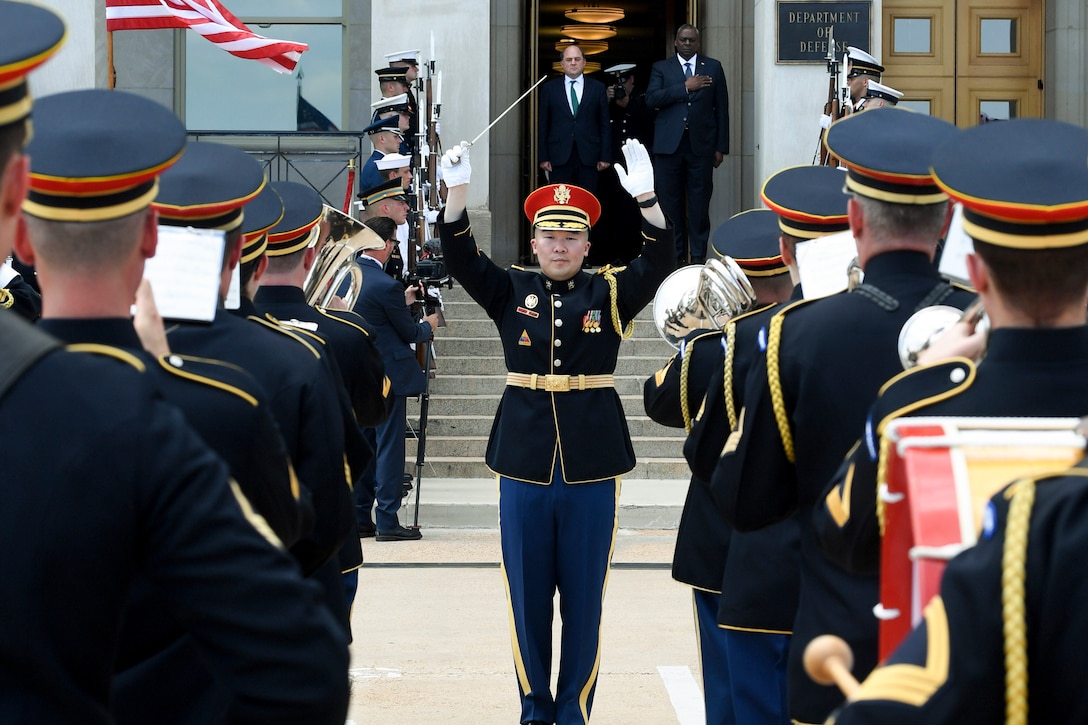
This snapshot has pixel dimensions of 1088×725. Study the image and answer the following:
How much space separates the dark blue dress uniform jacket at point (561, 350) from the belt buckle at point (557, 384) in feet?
0.07

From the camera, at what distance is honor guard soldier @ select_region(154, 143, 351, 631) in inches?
127

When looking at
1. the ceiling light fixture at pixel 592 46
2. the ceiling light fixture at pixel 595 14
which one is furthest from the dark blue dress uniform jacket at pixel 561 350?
the ceiling light fixture at pixel 592 46

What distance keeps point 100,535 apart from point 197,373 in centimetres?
93

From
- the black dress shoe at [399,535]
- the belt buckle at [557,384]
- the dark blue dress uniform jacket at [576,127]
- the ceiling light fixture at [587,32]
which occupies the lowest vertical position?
the black dress shoe at [399,535]

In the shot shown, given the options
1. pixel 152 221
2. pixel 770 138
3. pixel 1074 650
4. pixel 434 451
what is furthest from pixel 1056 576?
pixel 770 138

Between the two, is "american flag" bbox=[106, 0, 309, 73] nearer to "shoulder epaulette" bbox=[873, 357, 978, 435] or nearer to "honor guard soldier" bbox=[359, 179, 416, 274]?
"honor guard soldier" bbox=[359, 179, 416, 274]

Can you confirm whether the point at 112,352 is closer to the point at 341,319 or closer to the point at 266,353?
the point at 266,353

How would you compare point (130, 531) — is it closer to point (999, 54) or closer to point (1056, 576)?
point (1056, 576)

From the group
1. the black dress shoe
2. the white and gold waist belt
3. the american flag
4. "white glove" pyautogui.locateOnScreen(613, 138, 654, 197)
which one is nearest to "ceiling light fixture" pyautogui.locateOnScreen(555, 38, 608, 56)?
the american flag

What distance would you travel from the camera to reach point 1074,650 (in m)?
1.48

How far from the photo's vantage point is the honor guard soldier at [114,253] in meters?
1.98

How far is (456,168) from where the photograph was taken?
6.18 m

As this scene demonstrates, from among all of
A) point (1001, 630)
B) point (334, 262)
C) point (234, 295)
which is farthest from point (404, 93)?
point (1001, 630)

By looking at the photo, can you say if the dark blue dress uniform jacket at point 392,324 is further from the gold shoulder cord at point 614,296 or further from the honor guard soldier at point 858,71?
the honor guard soldier at point 858,71
